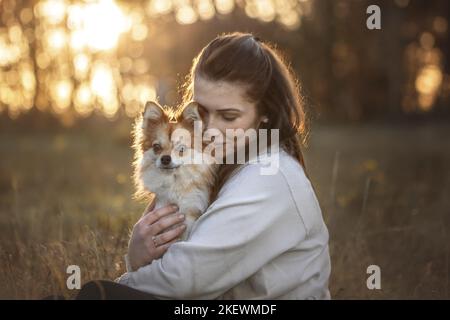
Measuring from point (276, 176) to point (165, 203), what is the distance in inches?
36.2

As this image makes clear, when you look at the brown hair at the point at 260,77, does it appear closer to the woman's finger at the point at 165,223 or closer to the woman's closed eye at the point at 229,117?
the woman's closed eye at the point at 229,117

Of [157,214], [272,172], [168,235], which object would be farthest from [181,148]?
[272,172]

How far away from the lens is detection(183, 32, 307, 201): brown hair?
3.10 m

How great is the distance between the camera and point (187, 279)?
8.42ft

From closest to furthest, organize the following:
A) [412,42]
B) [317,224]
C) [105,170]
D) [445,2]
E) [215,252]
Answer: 1. [215,252]
2. [317,224]
3. [105,170]
4. [445,2]
5. [412,42]

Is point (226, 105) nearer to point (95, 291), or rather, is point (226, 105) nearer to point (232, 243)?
point (232, 243)

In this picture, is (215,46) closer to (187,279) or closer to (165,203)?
(165,203)

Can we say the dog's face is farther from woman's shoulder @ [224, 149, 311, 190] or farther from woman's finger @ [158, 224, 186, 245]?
woman's shoulder @ [224, 149, 311, 190]

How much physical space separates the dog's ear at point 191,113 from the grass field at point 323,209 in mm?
1035

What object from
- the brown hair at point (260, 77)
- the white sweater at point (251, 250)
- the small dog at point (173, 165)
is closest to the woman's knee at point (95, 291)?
the white sweater at point (251, 250)

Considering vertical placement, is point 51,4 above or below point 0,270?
above

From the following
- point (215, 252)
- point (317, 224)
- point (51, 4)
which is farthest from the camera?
point (51, 4)

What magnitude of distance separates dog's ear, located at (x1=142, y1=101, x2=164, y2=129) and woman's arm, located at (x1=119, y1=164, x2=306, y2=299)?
1.07 m

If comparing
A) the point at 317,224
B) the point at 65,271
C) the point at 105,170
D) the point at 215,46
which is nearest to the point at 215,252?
the point at 317,224
